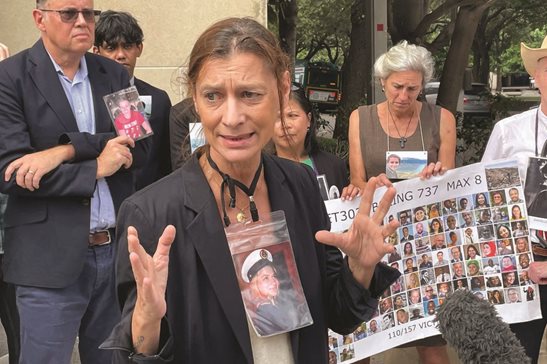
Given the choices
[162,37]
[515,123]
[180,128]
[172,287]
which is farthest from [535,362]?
[162,37]

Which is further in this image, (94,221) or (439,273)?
(439,273)

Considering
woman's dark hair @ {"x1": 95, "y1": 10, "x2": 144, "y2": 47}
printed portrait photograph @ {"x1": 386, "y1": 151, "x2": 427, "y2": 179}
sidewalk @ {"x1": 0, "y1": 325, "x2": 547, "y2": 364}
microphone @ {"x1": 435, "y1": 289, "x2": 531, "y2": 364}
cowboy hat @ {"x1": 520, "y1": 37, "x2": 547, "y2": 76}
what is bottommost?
sidewalk @ {"x1": 0, "y1": 325, "x2": 547, "y2": 364}

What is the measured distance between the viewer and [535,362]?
11.6 feet

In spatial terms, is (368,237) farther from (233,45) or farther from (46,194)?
(46,194)

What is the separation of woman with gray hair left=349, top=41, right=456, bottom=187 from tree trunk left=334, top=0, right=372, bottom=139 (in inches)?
271

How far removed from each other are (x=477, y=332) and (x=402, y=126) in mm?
2677

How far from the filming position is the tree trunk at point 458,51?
10.1 metres

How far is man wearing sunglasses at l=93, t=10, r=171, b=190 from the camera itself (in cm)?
408

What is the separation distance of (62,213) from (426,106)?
2.16 metres

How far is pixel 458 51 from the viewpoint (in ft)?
34.2

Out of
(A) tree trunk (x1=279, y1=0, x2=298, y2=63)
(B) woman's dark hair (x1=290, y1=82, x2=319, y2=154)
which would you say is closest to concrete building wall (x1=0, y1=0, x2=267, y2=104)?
(B) woman's dark hair (x1=290, y1=82, x2=319, y2=154)

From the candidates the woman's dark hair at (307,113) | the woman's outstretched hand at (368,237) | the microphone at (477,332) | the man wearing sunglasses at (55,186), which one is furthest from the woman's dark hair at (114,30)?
the microphone at (477,332)

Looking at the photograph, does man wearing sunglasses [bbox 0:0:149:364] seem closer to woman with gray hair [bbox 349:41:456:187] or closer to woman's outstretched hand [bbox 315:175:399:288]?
woman with gray hair [bbox 349:41:456:187]

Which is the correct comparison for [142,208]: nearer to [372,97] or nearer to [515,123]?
[515,123]
